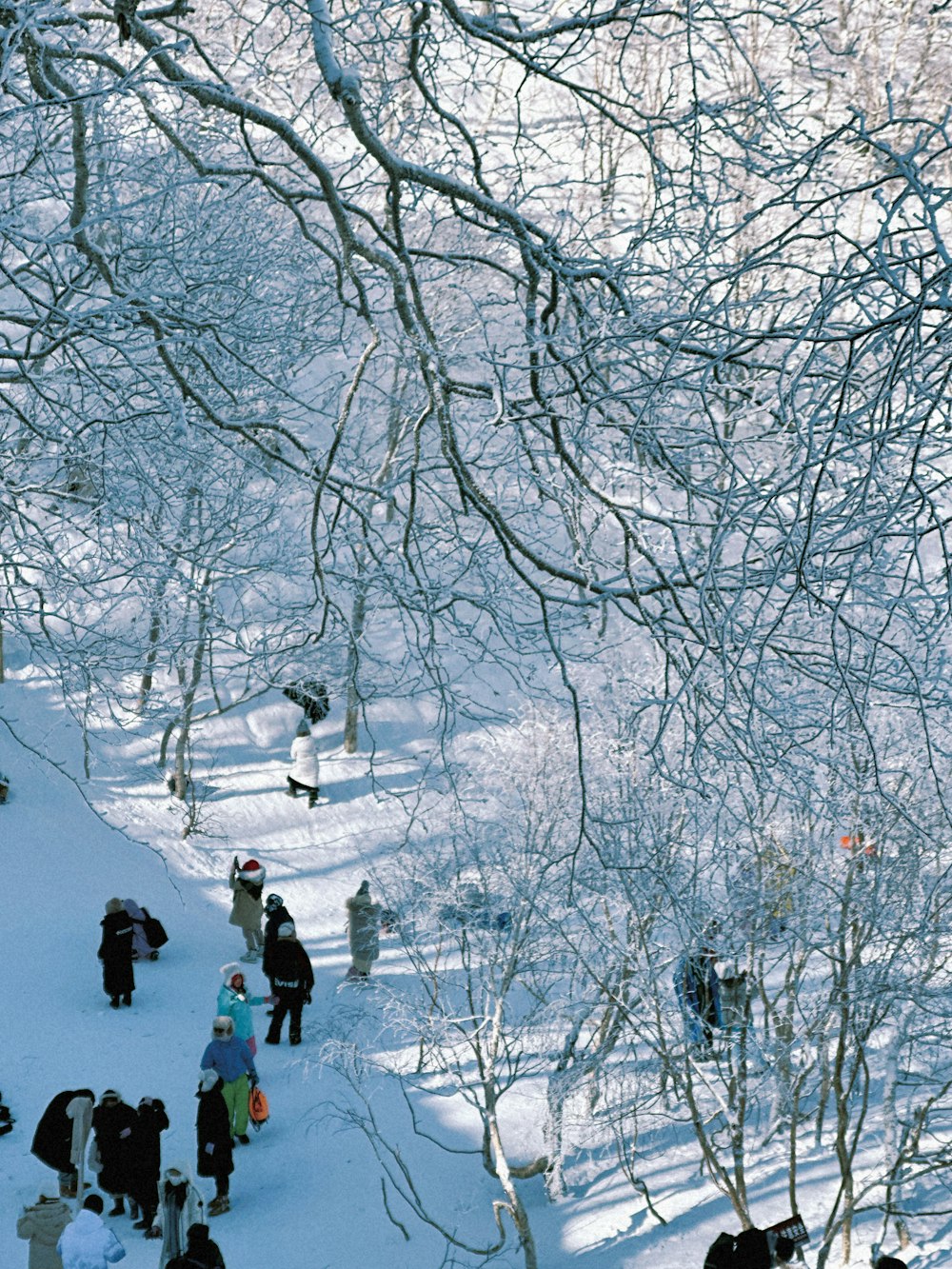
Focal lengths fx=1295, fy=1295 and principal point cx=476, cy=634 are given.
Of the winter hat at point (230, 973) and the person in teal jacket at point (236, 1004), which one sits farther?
the winter hat at point (230, 973)

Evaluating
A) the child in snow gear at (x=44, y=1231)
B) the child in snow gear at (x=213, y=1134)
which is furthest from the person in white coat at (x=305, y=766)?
the child in snow gear at (x=44, y=1231)

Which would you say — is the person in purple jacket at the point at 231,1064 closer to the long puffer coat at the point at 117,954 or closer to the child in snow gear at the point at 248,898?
the long puffer coat at the point at 117,954

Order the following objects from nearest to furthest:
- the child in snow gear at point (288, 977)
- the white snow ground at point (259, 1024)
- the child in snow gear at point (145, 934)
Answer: the white snow ground at point (259, 1024)
the child in snow gear at point (288, 977)
the child in snow gear at point (145, 934)

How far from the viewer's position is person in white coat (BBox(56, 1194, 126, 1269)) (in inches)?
260

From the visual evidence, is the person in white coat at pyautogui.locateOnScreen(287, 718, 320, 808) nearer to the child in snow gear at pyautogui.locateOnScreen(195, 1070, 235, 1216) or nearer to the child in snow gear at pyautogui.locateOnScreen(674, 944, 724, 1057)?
the child in snow gear at pyautogui.locateOnScreen(674, 944, 724, 1057)

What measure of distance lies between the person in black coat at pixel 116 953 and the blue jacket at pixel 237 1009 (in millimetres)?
1488

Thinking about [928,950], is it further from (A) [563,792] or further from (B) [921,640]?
(B) [921,640]

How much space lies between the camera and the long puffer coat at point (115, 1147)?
306 inches

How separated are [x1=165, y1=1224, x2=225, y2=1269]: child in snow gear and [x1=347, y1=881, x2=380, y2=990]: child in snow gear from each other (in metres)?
5.98

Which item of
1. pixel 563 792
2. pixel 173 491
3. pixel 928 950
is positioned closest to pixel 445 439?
pixel 173 491

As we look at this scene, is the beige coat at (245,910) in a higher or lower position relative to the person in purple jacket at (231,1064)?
higher

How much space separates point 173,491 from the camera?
15.6ft

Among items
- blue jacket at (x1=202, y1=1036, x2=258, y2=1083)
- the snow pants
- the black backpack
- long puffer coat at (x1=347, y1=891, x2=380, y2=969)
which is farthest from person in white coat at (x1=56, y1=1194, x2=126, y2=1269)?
long puffer coat at (x1=347, y1=891, x2=380, y2=969)

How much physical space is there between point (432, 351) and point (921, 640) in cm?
153
